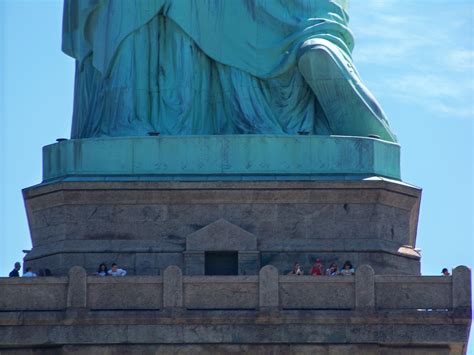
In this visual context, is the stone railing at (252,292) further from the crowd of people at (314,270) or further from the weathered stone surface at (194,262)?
the weathered stone surface at (194,262)

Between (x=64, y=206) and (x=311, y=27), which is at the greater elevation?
(x=311, y=27)

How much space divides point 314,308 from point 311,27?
24.4 ft

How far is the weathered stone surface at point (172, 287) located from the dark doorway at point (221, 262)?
7.53ft

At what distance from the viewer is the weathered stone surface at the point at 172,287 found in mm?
54031

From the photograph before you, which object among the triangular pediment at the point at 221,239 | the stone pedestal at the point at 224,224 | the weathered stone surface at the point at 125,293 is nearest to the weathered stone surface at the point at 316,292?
the stone pedestal at the point at 224,224

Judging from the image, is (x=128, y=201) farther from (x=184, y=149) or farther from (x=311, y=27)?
(x=311, y=27)

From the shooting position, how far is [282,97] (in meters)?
58.6

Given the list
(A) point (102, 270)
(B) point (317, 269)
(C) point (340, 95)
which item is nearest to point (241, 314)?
(B) point (317, 269)

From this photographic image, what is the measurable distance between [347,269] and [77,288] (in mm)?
5527

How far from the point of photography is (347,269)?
182ft

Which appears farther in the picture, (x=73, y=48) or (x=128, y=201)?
(x=73, y=48)

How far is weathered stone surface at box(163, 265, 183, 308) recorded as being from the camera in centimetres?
5403

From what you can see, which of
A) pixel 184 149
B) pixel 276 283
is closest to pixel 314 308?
pixel 276 283

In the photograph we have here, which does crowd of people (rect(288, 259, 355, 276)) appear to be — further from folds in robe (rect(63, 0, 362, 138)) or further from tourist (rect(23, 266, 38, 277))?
tourist (rect(23, 266, 38, 277))
